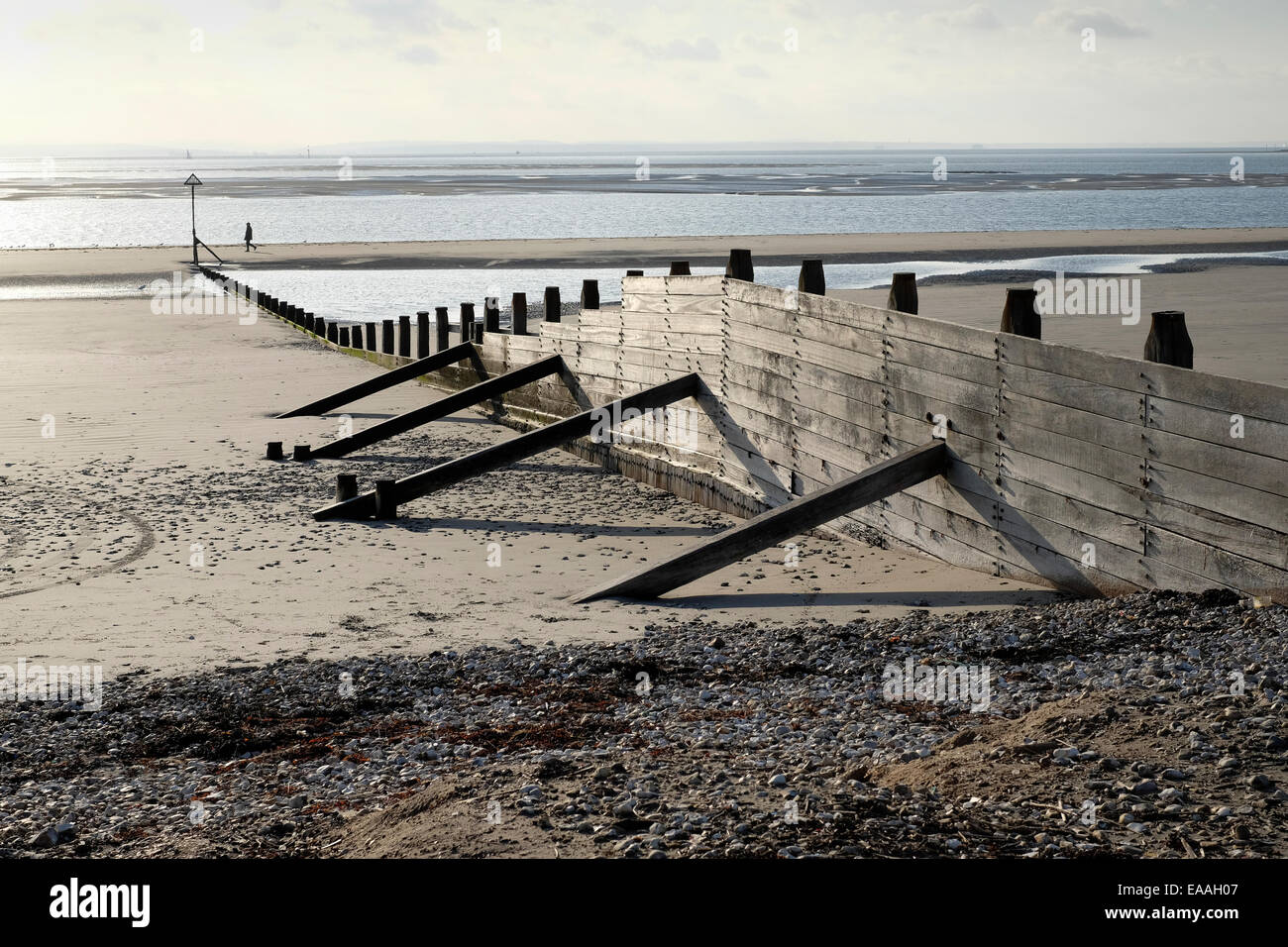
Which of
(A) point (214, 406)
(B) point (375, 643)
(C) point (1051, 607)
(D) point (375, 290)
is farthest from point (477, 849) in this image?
(D) point (375, 290)

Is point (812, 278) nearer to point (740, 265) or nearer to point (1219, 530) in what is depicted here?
point (740, 265)

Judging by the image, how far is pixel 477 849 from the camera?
14.5 ft

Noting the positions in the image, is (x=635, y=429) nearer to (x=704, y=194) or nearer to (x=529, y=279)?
(x=529, y=279)

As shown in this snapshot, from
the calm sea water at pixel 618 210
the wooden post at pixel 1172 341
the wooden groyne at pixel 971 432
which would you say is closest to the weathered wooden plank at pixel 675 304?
the wooden groyne at pixel 971 432

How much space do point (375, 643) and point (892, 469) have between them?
3.81 m

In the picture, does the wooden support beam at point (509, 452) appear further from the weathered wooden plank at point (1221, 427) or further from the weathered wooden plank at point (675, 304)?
the weathered wooden plank at point (1221, 427)

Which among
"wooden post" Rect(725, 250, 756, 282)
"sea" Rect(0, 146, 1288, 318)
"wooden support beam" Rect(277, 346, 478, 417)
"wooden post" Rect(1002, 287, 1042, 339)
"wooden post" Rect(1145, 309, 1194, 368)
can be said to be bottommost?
"wooden support beam" Rect(277, 346, 478, 417)

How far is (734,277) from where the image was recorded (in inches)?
473

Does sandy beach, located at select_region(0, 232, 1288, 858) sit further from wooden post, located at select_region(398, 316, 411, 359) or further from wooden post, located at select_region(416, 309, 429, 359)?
wooden post, located at select_region(398, 316, 411, 359)

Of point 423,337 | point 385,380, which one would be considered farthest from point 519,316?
point 423,337

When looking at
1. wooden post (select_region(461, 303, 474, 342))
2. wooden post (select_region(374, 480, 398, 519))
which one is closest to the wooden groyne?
wooden post (select_region(374, 480, 398, 519))

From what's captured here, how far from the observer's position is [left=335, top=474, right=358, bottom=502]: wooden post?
11.6m

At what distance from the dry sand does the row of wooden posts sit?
176 cm

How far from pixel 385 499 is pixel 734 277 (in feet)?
13.2
